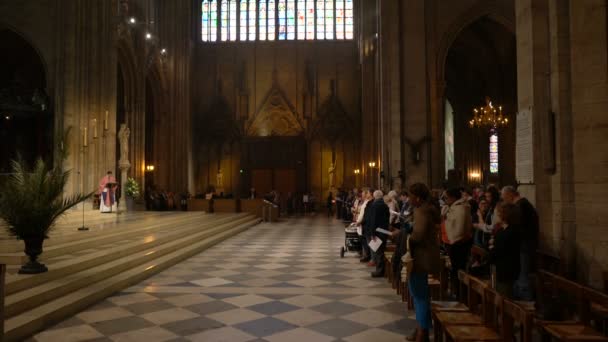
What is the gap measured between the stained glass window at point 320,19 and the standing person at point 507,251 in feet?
99.8

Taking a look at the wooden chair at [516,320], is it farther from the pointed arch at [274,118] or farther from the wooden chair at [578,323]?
the pointed arch at [274,118]

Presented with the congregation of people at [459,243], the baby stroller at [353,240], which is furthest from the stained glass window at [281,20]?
the congregation of people at [459,243]

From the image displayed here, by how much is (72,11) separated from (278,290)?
15.1 meters

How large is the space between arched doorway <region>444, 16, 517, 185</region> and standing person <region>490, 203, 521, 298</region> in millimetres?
18585

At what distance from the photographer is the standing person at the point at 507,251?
4629mm

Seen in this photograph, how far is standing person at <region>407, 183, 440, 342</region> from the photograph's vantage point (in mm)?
4285

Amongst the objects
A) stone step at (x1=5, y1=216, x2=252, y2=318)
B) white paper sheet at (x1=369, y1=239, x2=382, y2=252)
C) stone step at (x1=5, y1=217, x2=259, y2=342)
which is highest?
white paper sheet at (x1=369, y1=239, x2=382, y2=252)

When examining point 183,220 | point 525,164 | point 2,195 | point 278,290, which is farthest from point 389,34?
point 2,195

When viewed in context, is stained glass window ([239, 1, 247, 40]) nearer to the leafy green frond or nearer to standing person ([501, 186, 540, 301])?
the leafy green frond

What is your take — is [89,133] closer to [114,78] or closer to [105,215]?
[114,78]

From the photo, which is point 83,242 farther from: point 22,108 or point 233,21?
point 233,21

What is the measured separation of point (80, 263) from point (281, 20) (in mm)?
29120

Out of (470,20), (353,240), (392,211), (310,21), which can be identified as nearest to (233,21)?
(310,21)

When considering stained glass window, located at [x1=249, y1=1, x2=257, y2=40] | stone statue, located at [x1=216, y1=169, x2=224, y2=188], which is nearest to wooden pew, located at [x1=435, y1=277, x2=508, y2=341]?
stone statue, located at [x1=216, y1=169, x2=224, y2=188]
